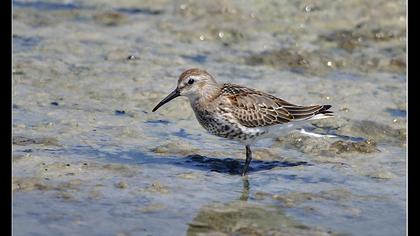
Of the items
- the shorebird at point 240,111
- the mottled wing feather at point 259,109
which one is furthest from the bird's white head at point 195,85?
the mottled wing feather at point 259,109

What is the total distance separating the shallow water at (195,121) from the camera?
7.86m

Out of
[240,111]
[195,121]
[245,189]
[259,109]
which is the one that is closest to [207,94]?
[240,111]

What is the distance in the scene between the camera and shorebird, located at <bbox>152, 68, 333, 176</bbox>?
9.37m

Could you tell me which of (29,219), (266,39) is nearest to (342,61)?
(266,39)

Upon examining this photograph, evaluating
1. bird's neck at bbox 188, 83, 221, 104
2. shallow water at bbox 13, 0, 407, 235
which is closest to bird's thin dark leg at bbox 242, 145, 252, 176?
shallow water at bbox 13, 0, 407, 235

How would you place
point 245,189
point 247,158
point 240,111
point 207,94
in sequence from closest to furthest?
1. point 245,189
2. point 247,158
3. point 240,111
4. point 207,94

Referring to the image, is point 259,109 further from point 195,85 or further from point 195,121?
point 195,121

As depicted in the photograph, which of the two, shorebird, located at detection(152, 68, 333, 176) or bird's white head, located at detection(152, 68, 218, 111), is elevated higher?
bird's white head, located at detection(152, 68, 218, 111)

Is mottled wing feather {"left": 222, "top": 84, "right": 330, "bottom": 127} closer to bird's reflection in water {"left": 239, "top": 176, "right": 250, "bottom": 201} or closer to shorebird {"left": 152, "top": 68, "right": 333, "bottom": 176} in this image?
shorebird {"left": 152, "top": 68, "right": 333, "bottom": 176}

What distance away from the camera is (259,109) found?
31.3 feet

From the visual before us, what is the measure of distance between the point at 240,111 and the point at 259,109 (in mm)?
230

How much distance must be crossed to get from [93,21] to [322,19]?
12.3 ft

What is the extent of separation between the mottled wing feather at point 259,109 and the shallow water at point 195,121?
0.43m

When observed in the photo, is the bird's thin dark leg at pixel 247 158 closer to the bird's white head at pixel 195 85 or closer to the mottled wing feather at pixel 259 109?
the mottled wing feather at pixel 259 109
